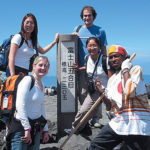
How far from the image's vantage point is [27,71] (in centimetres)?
425

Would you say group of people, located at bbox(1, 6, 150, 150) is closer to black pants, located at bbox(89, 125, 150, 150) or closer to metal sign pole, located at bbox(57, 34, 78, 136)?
black pants, located at bbox(89, 125, 150, 150)

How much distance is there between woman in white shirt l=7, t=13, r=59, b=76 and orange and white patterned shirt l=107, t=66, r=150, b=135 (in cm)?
188

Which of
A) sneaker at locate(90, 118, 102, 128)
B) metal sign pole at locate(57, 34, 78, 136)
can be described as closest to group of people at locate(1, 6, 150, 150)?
metal sign pole at locate(57, 34, 78, 136)

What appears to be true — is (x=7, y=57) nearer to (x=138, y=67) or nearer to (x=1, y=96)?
(x=1, y=96)

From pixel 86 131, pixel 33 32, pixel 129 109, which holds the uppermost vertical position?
pixel 33 32

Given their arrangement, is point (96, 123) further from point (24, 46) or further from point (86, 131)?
point (24, 46)

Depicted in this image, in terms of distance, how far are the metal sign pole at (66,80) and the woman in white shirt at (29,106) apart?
76.0 inches

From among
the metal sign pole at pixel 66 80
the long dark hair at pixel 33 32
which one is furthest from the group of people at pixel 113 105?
the metal sign pole at pixel 66 80

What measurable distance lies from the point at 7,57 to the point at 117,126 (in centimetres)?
236

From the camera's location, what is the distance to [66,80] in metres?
5.19

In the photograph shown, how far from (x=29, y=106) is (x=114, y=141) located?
4.17ft

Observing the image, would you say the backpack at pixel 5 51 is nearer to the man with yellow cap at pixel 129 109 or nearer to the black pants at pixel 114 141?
the man with yellow cap at pixel 129 109

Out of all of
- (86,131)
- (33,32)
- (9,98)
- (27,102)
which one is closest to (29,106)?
(27,102)

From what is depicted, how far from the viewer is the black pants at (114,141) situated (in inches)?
110
